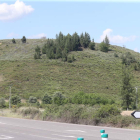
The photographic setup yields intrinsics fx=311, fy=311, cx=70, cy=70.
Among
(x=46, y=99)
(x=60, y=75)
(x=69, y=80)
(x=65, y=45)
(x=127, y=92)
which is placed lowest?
(x=46, y=99)

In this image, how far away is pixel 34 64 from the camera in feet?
284

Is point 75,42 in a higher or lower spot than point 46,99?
higher

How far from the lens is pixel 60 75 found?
79.6 metres

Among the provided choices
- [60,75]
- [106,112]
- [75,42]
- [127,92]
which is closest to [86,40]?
[75,42]

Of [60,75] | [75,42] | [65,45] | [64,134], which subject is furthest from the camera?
[75,42]

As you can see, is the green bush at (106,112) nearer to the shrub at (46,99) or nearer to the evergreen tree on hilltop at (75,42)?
the shrub at (46,99)

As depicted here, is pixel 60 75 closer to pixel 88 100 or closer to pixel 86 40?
pixel 88 100

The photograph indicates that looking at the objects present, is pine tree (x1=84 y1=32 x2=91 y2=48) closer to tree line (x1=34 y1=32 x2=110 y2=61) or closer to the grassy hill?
tree line (x1=34 y1=32 x2=110 y2=61)

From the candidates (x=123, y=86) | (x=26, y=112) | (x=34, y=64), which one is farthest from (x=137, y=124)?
(x=34, y=64)

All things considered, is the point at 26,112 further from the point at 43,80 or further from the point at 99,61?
the point at 99,61

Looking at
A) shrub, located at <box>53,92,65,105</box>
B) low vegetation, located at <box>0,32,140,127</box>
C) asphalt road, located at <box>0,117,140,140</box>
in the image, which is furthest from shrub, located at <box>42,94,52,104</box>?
asphalt road, located at <box>0,117,140,140</box>

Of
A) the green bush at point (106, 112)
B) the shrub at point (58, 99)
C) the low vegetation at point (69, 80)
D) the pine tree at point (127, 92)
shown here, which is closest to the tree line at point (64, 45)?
the low vegetation at point (69, 80)

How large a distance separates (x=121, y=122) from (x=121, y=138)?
16.9ft

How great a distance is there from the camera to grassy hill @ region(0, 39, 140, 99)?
6869 cm
